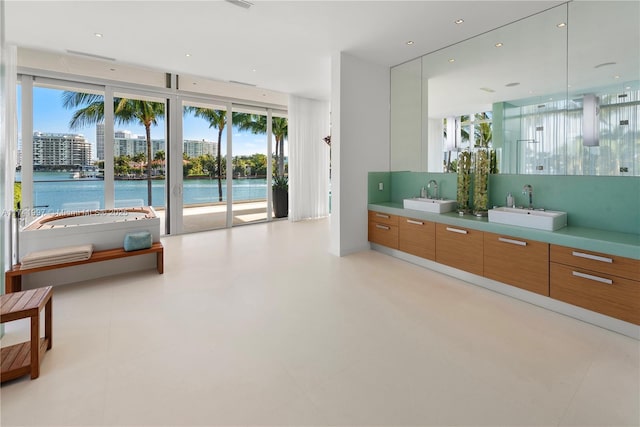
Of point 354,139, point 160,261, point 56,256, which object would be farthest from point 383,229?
point 56,256

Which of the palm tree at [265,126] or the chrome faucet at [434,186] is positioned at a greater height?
the palm tree at [265,126]

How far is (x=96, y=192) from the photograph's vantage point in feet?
17.4

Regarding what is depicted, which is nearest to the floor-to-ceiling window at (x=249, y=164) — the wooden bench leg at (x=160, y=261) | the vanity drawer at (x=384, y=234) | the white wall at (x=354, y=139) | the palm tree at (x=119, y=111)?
the palm tree at (x=119, y=111)

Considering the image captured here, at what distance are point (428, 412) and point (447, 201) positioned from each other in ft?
9.64

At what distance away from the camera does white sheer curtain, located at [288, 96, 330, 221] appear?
24.6ft

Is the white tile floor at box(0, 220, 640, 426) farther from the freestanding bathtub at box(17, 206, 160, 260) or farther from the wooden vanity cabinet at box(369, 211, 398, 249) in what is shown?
the wooden vanity cabinet at box(369, 211, 398, 249)

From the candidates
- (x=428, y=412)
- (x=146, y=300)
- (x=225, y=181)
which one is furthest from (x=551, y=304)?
(x=225, y=181)

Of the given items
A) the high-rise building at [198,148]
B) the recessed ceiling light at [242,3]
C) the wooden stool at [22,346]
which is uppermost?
the recessed ceiling light at [242,3]

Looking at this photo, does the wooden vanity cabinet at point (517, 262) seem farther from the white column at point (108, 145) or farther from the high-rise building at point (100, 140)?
the high-rise building at point (100, 140)

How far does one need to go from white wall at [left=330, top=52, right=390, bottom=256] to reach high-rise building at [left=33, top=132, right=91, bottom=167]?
423cm

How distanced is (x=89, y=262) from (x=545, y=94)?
5.23 meters

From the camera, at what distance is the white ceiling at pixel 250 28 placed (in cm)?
323

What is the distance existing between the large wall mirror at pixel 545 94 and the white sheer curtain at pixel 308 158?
3601 millimetres

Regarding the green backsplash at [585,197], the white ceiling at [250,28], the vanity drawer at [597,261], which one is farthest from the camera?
the white ceiling at [250,28]
